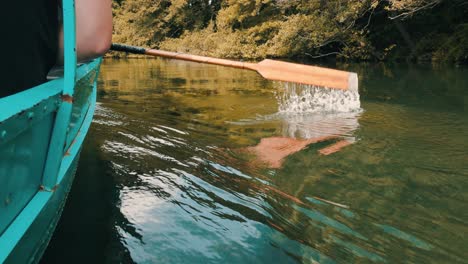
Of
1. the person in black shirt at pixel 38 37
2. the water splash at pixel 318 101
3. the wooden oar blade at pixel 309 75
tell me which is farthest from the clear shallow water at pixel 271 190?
the person in black shirt at pixel 38 37

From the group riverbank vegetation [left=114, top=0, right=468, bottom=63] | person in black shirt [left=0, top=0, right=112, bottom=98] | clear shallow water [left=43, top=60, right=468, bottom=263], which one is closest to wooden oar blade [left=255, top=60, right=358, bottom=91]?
clear shallow water [left=43, top=60, right=468, bottom=263]

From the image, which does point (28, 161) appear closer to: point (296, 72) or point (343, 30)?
point (296, 72)

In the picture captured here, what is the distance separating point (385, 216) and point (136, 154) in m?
2.70

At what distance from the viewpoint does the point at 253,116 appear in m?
6.95

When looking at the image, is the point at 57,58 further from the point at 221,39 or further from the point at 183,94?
the point at 221,39

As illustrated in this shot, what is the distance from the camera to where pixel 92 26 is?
5.43 ft

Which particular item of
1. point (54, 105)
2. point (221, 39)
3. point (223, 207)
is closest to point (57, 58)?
point (54, 105)

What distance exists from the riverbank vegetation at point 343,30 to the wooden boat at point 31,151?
46.7ft

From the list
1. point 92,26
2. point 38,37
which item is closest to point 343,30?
point 92,26

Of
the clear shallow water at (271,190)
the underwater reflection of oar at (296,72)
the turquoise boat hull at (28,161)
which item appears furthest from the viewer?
the underwater reflection of oar at (296,72)

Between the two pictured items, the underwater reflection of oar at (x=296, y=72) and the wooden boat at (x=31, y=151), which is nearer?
the wooden boat at (x=31, y=151)

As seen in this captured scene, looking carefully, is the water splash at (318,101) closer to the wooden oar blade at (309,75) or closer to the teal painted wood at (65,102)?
the wooden oar blade at (309,75)

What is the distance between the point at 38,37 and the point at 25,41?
59 millimetres

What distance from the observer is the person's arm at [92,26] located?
1.62 m
